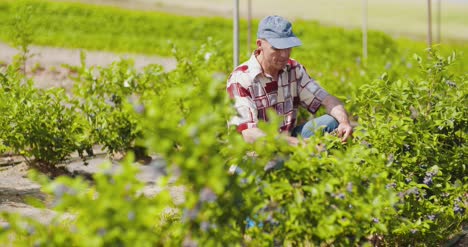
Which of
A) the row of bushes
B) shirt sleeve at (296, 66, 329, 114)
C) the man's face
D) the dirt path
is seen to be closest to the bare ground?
the dirt path

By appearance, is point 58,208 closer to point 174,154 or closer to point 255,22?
point 174,154

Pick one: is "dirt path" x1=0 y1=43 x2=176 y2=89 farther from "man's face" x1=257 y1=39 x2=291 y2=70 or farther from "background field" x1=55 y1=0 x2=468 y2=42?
"background field" x1=55 y1=0 x2=468 y2=42

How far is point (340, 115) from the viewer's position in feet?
15.6

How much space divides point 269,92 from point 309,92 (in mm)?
324

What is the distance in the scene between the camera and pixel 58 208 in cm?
272

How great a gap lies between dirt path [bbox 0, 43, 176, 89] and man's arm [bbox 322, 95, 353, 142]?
538 centimetres

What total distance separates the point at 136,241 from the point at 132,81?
13.4ft

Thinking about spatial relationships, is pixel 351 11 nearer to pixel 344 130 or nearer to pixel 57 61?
pixel 57 61

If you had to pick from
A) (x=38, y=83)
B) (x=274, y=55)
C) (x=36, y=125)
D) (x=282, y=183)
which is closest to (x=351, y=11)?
(x=38, y=83)

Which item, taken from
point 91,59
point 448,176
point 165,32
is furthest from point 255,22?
point 448,176

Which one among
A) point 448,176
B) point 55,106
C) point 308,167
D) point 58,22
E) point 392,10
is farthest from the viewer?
point 392,10

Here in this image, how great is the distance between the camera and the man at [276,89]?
438 cm

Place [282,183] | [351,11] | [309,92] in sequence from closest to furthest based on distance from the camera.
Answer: [282,183] < [309,92] < [351,11]

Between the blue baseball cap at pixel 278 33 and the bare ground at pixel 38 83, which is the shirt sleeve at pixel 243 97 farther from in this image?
the bare ground at pixel 38 83
